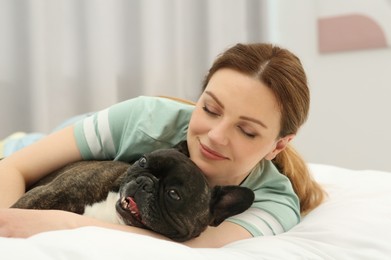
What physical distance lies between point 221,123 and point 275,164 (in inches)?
19.1

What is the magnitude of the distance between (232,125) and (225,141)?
0.05 m

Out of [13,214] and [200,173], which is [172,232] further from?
[13,214]

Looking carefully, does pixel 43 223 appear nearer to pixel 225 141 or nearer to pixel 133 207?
pixel 133 207

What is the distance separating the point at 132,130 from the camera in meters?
1.54

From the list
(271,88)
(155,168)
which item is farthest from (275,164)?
(155,168)

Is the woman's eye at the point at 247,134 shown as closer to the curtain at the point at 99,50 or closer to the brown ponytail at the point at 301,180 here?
the brown ponytail at the point at 301,180

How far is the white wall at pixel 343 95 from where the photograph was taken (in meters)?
3.05

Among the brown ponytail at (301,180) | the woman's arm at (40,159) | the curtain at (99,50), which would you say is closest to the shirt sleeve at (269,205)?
the brown ponytail at (301,180)

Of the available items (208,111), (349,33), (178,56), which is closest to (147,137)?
(208,111)

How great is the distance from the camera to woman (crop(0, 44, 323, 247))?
128cm

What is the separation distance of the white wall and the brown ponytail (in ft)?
5.19

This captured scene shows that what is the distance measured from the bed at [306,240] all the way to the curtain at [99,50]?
1649mm

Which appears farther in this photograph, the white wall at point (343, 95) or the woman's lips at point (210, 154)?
the white wall at point (343, 95)

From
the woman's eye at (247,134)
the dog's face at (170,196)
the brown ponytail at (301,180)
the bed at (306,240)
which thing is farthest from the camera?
the brown ponytail at (301,180)
